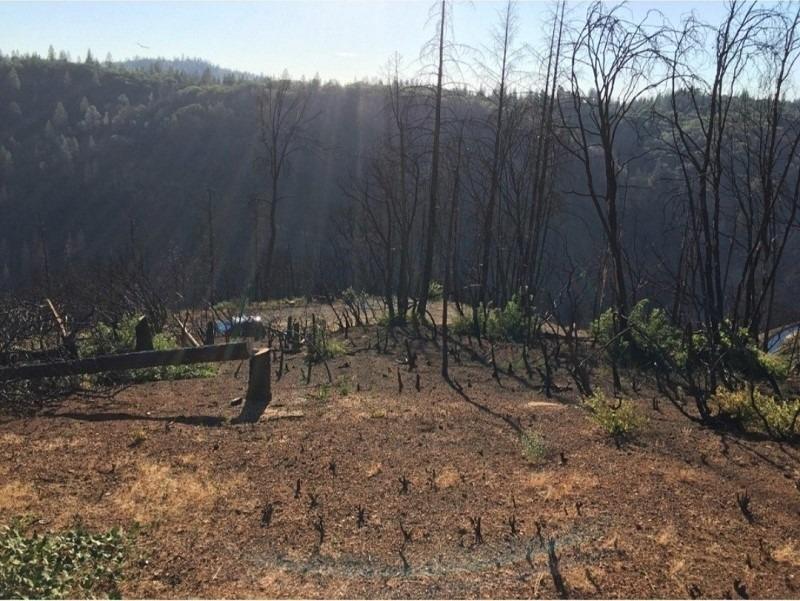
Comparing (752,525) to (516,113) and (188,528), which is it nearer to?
(188,528)

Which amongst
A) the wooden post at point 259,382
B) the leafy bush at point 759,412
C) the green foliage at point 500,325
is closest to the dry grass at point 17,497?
the wooden post at point 259,382

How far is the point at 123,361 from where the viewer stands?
8086 millimetres

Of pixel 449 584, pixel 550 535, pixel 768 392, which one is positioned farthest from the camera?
pixel 768 392

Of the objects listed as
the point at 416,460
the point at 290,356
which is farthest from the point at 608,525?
the point at 290,356

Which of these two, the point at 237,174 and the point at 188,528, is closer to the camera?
the point at 188,528

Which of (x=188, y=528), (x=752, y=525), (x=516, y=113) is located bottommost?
(x=188, y=528)

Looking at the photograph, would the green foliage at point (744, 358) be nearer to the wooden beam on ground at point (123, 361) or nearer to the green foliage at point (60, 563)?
the wooden beam on ground at point (123, 361)

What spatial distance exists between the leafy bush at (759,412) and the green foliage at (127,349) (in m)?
7.14

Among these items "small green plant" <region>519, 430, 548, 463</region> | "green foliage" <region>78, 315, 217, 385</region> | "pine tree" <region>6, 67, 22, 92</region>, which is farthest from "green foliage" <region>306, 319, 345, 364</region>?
"pine tree" <region>6, 67, 22, 92</region>

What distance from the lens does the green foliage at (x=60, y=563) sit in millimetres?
3441

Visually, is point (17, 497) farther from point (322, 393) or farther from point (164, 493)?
point (322, 393)

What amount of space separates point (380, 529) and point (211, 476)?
167cm

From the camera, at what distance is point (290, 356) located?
41.9 feet

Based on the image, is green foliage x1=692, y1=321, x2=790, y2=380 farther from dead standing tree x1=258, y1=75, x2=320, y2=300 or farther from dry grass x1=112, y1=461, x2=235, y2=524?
dead standing tree x1=258, y1=75, x2=320, y2=300
